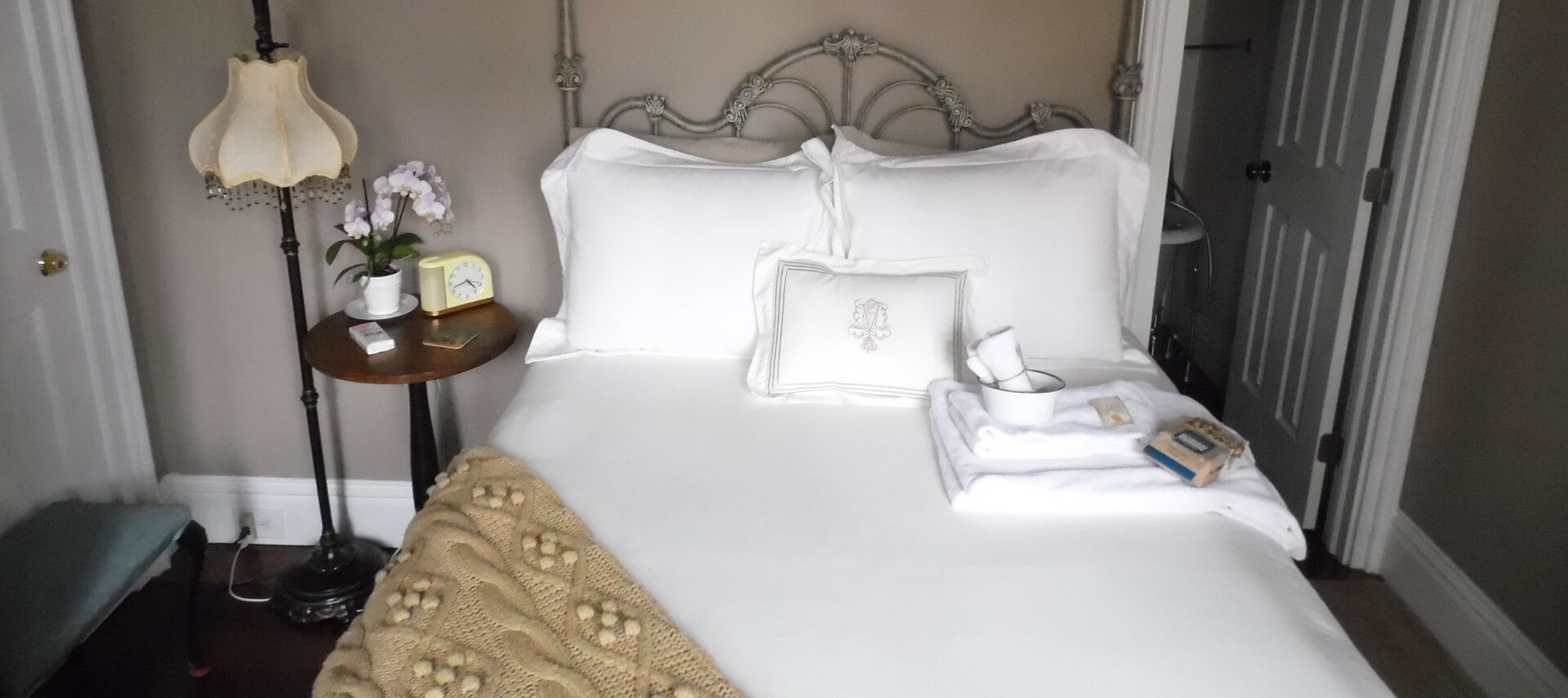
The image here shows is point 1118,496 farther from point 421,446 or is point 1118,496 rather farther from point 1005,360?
point 421,446

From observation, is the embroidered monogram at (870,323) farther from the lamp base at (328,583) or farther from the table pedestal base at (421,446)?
the lamp base at (328,583)

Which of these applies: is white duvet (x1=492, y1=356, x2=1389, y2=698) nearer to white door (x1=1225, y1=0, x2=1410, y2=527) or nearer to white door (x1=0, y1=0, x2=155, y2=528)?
white door (x1=0, y1=0, x2=155, y2=528)

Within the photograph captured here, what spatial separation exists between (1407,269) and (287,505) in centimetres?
275

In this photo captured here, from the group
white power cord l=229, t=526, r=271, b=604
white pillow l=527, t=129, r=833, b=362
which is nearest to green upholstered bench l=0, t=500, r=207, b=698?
white power cord l=229, t=526, r=271, b=604

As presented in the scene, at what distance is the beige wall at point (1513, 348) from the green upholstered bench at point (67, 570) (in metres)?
2.61

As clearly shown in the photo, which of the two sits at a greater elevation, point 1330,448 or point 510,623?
point 510,623

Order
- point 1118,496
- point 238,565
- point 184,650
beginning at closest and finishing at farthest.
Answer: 1. point 1118,496
2. point 184,650
3. point 238,565

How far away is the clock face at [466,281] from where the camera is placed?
8.12ft

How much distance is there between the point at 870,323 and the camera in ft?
6.72

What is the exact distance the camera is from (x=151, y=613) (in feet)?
8.25

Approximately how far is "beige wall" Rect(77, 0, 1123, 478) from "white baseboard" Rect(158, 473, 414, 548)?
0.32 metres

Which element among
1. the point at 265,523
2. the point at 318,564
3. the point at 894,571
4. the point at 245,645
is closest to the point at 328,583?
the point at 318,564

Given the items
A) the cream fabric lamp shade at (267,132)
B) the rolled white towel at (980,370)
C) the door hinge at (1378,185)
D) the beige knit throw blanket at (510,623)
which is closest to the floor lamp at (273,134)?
the cream fabric lamp shade at (267,132)

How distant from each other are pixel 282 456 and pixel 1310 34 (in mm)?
2891
